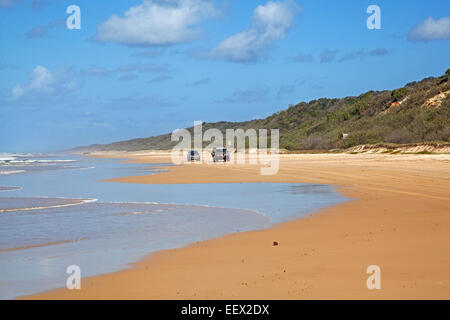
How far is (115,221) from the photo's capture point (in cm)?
1252

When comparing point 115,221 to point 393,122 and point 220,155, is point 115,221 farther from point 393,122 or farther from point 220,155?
point 393,122

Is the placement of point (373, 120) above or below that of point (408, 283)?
above

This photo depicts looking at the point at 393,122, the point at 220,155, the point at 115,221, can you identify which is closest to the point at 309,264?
the point at 115,221

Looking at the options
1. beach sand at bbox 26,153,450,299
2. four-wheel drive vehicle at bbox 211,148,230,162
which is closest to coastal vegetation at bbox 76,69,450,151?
four-wheel drive vehicle at bbox 211,148,230,162

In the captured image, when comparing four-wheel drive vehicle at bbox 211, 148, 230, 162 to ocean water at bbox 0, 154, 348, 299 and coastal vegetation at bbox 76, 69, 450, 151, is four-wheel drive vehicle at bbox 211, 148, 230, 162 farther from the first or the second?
ocean water at bbox 0, 154, 348, 299

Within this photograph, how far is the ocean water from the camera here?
8.00 metres

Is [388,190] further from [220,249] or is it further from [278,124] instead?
[278,124]

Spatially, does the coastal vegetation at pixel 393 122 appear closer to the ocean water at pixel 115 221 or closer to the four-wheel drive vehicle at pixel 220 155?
the four-wheel drive vehicle at pixel 220 155

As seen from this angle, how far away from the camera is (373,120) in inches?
2363

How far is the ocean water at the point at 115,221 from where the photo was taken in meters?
8.00

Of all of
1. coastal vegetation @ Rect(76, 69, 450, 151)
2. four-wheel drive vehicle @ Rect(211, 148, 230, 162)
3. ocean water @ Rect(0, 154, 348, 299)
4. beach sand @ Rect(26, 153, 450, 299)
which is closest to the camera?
beach sand @ Rect(26, 153, 450, 299)
